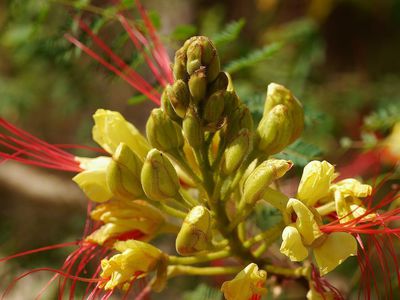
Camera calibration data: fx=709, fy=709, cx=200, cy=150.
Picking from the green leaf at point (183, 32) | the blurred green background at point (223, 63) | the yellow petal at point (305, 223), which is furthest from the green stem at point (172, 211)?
the green leaf at point (183, 32)

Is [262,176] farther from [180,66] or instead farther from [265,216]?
[265,216]

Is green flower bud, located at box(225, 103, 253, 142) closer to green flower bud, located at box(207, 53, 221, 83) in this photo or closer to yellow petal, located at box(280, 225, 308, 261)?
green flower bud, located at box(207, 53, 221, 83)

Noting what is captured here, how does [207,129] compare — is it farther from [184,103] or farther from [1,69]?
[1,69]

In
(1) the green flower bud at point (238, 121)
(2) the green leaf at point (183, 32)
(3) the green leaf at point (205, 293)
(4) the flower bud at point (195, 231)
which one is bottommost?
(3) the green leaf at point (205, 293)

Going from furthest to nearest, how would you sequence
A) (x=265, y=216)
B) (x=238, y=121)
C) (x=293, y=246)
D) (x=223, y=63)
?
1. (x=223, y=63)
2. (x=265, y=216)
3. (x=238, y=121)
4. (x=293, y=246)

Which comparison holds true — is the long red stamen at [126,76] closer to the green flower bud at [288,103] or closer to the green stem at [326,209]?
the green flower bud at [288,103]

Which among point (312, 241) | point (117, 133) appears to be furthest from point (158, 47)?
point (312, 241)
